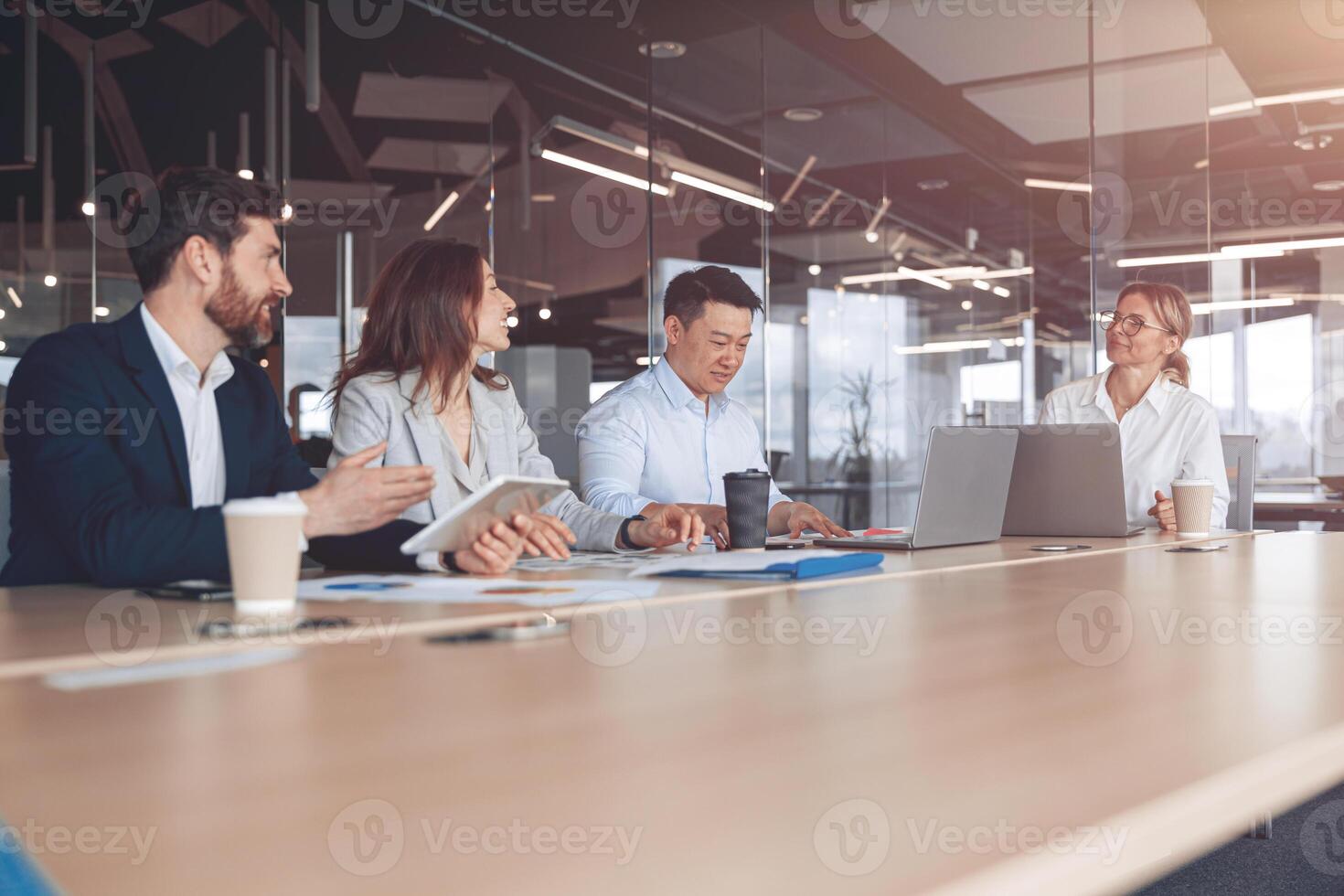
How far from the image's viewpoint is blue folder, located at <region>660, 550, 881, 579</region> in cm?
165

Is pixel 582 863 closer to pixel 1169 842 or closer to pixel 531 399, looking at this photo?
pixel 1169 842

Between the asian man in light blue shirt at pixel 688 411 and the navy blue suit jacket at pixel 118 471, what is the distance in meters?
1.10

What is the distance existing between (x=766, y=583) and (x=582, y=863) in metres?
1.16

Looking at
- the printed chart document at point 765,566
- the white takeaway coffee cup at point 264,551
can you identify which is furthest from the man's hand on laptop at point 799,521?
the white takeaway coffee cup at point 264,551

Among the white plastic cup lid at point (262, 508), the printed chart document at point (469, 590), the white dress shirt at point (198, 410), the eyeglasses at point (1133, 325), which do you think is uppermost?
the eyeglasses at point (1133, 325)

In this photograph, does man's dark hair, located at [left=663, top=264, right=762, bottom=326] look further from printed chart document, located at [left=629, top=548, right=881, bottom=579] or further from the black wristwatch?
printed chart document, located at [left=629, top=548, right=881, bottom=579]

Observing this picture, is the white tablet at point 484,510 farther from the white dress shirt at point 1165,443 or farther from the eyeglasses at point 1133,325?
the eyeglasses at point 1133,325

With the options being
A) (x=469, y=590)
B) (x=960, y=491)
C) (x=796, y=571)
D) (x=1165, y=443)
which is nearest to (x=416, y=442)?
(x=469, y=590)

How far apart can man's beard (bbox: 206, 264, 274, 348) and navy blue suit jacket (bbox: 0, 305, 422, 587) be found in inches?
3.6

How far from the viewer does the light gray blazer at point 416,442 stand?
7.55 ft

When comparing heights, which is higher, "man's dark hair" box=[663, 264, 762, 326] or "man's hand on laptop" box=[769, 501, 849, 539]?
"man's dark hair" box=[663, 264, 762, 326]

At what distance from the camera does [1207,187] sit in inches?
231

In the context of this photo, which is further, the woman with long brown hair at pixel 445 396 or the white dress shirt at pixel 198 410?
the woman with long brown hair at pixel 445 396

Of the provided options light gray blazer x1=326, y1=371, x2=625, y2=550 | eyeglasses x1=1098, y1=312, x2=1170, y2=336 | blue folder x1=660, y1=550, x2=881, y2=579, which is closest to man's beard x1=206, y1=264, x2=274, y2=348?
light gray blazer x1=326, y1=371, x2=625, y2=550
